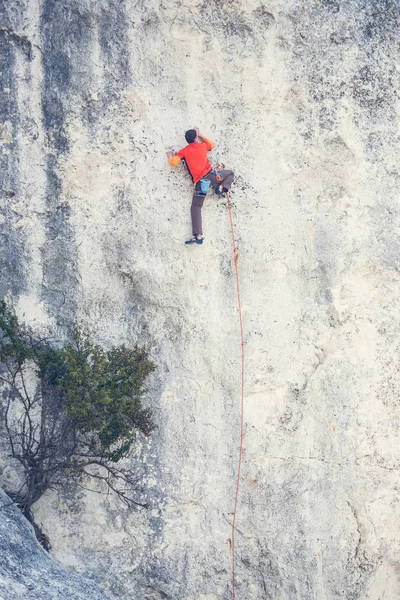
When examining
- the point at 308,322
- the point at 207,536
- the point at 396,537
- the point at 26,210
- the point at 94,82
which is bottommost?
the point at 207,536

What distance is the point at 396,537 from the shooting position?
13672 mm

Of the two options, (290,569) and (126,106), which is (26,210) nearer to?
(126,106)

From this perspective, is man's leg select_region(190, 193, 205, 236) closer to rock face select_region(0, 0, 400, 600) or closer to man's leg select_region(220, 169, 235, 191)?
rock face select_region(0, 0, 400, 600)

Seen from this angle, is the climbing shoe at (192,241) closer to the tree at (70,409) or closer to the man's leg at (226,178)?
the man's leg at (226,178)

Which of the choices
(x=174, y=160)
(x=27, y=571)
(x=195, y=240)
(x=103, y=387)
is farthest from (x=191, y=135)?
(x=27, y=571)

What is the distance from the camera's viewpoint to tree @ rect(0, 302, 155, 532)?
40.6ft

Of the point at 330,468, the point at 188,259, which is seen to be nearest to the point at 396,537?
the point at 330,468

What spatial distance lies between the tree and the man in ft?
6.69

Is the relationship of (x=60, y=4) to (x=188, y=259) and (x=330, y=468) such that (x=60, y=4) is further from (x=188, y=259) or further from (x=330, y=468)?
(x=330, y=468)

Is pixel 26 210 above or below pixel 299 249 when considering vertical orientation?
below

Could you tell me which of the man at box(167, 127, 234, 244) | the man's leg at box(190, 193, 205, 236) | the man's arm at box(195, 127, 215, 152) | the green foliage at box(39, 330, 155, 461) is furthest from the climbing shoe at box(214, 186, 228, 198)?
the green foliage at box(39, 330, 155, 461)

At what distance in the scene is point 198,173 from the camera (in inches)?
512

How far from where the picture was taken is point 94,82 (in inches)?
517

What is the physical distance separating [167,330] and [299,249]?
230cm
